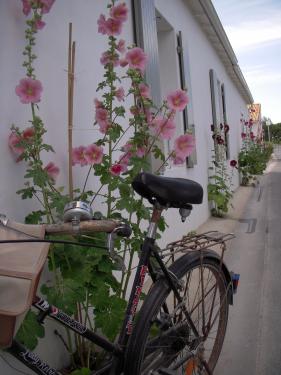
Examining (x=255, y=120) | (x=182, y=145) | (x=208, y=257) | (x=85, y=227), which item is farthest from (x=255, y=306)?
(x=255, y=120)

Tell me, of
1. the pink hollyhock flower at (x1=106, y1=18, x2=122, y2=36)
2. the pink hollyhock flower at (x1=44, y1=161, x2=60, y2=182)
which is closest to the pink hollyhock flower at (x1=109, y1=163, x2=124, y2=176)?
the pink hollyhock flower at (x1=44, y1=161, x2=60, y2=182)

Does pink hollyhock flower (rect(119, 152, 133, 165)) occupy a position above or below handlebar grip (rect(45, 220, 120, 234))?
above

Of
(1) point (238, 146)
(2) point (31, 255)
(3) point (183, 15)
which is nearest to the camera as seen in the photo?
(2) point (31, 255)

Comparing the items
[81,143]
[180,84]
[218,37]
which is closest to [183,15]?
[180,84]

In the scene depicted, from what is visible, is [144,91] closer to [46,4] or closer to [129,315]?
[46,4]

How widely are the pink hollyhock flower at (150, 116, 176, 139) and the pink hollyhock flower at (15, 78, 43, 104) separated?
735 millimetres

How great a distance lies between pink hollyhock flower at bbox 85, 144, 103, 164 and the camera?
2.30 m

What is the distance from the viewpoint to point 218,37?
329 inches

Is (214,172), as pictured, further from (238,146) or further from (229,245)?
(238,146)

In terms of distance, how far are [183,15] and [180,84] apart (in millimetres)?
1130

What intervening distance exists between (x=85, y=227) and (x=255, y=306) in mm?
2596

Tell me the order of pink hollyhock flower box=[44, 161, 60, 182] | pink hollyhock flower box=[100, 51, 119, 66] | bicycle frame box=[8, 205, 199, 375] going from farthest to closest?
pink hollyhock flower box=[100, 51, 119, 66] → pink hollyhock flower box=[44, 161, 60, 182] → bicycle frame box=[8, 205, 199, 375]

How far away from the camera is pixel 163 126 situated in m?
2.50

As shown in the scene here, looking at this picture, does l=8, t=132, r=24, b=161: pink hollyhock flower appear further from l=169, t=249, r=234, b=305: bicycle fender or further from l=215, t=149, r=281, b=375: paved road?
l=215, t=149, r=281, b=375: paved road
